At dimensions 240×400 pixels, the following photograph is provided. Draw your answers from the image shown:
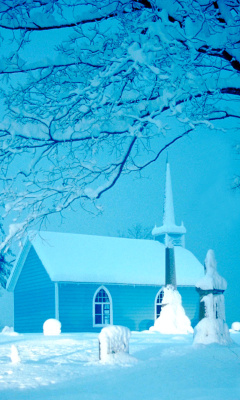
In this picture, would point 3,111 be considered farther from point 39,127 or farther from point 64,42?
point 64,42

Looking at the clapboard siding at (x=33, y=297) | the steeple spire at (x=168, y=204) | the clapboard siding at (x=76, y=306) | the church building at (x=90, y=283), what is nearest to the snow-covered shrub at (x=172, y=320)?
the church building at (x=90, y=283)

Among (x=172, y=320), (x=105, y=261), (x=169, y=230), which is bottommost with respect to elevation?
(x=172, y=320)

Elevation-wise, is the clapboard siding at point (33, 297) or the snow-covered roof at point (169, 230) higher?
the snow-covered roof at point (169, 230)

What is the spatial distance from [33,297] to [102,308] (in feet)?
12.7

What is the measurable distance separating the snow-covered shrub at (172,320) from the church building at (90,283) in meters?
3.57

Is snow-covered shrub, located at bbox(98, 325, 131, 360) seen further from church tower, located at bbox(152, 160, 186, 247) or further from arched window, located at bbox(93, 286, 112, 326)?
church tower, located at bbox(152, 160, 186, 247)

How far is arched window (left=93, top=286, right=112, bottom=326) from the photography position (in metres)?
26.5

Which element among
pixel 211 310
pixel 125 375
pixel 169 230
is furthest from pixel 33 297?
pixel 125 375

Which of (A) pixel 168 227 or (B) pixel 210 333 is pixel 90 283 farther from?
(B) pixel 210 333

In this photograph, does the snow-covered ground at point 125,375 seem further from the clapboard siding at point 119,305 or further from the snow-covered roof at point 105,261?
the snow-covered roof at point 105,261

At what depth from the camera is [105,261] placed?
27984 mm

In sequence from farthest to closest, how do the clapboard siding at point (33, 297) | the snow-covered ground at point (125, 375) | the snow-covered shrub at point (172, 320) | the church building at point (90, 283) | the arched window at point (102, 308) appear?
the arched window at point (102, 308) → the clapboard siding at point (33, 297) → the church building at point (90, 283) → the snow-covered shrub at point (172, 320) → the snow-covered ground at point (125, 375)

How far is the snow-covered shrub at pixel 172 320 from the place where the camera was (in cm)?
2284

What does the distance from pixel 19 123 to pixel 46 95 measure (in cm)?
81
